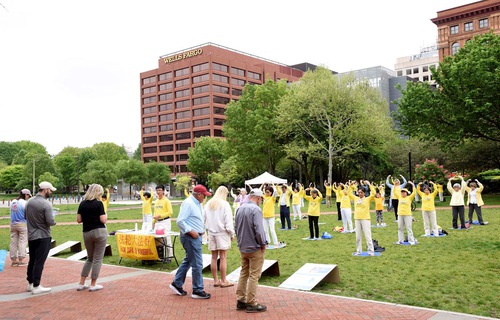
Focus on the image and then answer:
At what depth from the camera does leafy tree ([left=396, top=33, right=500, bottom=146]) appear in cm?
3088

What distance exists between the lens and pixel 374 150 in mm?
45000

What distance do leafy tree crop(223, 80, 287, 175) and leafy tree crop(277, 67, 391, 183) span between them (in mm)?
3385

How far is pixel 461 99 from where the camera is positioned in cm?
3250

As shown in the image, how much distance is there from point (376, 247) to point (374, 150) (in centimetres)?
3390

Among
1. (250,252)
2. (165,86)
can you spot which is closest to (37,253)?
(250,252)

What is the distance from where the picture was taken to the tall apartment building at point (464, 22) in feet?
245

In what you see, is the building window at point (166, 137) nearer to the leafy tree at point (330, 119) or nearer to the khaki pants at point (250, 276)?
the leafy tree at point (330, 119)

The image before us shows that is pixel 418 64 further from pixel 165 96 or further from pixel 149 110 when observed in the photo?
pixel 149 110

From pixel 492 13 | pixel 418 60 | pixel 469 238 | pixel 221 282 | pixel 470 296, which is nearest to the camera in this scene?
pixel 470 296

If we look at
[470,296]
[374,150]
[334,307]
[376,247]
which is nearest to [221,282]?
[334,307]

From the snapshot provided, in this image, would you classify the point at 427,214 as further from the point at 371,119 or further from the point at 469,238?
the point at 371,119

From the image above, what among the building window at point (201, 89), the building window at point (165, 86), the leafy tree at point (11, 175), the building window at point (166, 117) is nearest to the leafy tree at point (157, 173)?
the building window at point (166, 117)

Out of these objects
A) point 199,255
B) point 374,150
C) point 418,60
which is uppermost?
point 418,60

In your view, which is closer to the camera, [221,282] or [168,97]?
[221,282]
